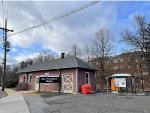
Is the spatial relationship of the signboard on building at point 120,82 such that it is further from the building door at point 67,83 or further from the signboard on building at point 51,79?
the signboard on building at point 51,79

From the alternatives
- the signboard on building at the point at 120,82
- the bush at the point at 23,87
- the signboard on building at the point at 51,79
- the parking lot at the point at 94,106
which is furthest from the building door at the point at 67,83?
the parking lot at the point at 94,106

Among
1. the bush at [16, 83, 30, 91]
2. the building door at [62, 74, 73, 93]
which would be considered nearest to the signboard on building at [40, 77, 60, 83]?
the building door at [62, 74, 73, 93]

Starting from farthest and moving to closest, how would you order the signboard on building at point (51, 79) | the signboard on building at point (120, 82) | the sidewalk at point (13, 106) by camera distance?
the signboard on building at point (51, 79), the signboard on building at point (120, 82), the sidewalk at point (13, 106)

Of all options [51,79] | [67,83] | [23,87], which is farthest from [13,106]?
[23,87]

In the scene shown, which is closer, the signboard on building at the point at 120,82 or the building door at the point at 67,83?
the signboard on building at the point at 120,82

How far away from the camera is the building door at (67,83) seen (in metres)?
25.5

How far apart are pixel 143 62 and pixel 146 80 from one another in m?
4.86

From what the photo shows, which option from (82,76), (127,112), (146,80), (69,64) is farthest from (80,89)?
(146,80)

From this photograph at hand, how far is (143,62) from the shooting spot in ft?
140

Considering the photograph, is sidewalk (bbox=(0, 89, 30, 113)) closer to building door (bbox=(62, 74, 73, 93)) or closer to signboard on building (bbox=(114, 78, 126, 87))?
building door (bbox=(62, 74, 73, 93))

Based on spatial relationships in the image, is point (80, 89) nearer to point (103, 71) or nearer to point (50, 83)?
point (50, 83)

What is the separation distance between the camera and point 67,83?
2591cm

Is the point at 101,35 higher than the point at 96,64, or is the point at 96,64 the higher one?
the point at 101,35

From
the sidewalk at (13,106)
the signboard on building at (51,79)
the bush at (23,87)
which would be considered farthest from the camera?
the bush at (23,87)
